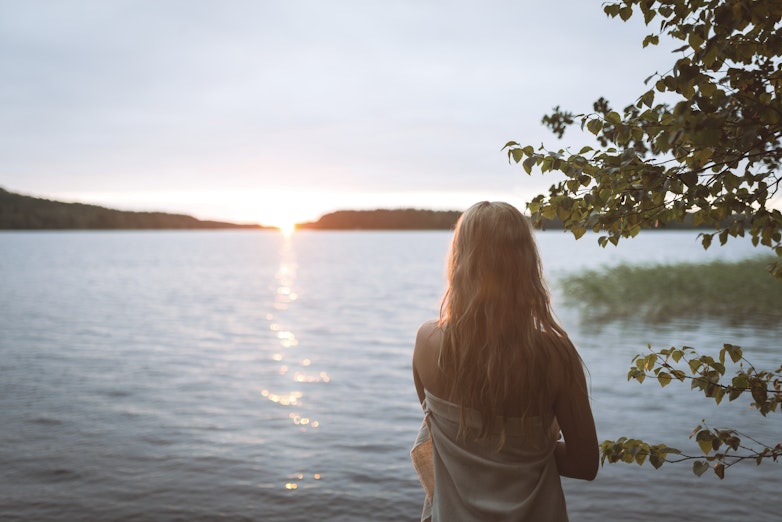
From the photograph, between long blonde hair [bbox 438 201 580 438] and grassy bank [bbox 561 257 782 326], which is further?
grassy bank [bbox 561 257 782 326]

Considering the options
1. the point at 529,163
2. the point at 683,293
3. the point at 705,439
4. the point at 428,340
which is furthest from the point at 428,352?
the point at 683,293

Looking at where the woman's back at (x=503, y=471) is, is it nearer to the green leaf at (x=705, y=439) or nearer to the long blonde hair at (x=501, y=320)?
the long blonde hair at (x=501, y=320)

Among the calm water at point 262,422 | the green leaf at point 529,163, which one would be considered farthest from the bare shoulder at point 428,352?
the calm water at point 262,422

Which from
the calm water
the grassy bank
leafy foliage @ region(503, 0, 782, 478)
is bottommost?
the calm water

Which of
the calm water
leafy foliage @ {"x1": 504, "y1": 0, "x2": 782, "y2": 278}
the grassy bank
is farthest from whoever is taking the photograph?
the grassy bank

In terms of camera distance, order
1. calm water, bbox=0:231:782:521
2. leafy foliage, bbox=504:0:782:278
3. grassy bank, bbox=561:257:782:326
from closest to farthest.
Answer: leafy foliage, bbox=504:0:782:278
calm water, bbox=0:231:782:521
grassy bank, bbox=561:257:782:326

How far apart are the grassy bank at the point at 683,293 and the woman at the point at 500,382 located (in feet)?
66.7

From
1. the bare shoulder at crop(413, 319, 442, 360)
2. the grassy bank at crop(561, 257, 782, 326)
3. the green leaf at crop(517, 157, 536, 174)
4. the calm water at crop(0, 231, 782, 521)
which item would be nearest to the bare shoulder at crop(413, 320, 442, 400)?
the bare shoulder at crop(413, 319, 442, 360)

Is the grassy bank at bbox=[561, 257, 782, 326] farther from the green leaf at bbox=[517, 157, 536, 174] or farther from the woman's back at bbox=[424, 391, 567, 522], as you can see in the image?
the woman's back at bbox=[424, 391, 567, 522]

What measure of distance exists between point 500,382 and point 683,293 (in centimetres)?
2361

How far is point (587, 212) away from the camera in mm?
3201

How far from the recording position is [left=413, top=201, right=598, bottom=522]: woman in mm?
2539

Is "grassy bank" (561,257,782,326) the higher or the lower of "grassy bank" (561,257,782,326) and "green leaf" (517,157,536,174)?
the lower

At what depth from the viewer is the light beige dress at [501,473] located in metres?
2.65
